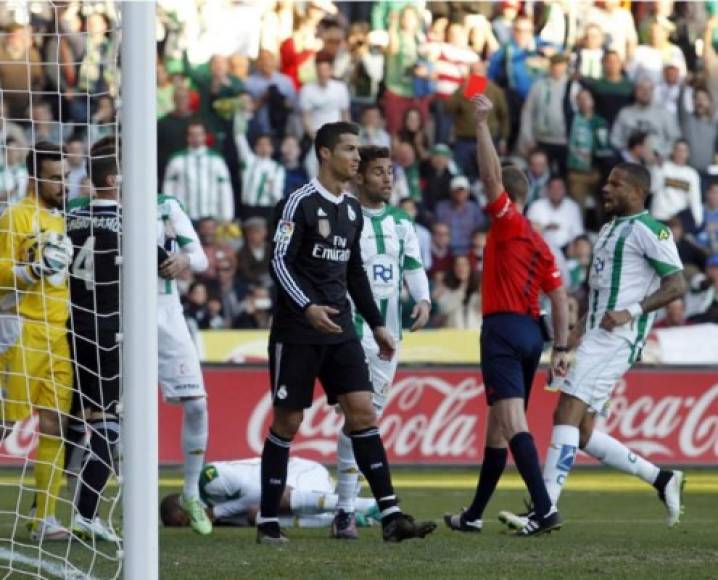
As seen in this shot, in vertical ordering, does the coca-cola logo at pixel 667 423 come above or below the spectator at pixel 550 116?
below

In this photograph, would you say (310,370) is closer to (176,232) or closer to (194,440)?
(176,232)

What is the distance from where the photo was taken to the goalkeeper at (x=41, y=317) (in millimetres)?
9188

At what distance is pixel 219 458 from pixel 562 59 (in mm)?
7319

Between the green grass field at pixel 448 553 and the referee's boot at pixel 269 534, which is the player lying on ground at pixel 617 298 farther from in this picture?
the referee's boot at pixel 269 534

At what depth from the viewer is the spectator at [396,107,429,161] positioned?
1962cm

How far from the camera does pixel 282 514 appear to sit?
1045 centimetres

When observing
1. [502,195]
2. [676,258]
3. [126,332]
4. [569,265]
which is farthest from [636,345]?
[569,265]

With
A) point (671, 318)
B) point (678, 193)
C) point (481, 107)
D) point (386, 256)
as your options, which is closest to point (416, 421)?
point (671, 318)

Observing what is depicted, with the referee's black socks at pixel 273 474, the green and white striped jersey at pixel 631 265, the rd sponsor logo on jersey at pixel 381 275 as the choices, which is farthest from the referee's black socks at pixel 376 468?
the green and white striped jersey at pixel 631 265

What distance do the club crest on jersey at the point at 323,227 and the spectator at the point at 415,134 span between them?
1072 centimetres

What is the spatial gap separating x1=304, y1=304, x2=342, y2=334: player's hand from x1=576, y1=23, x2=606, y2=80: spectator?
12.2 metres

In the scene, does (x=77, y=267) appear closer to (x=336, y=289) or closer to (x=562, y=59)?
(x=336, y=289)

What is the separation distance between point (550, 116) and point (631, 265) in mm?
10030

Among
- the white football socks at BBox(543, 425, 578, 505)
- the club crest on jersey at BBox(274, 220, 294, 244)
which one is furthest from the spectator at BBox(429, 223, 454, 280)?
the club crest on jersey at BBox(274, 220, 294, 244)
